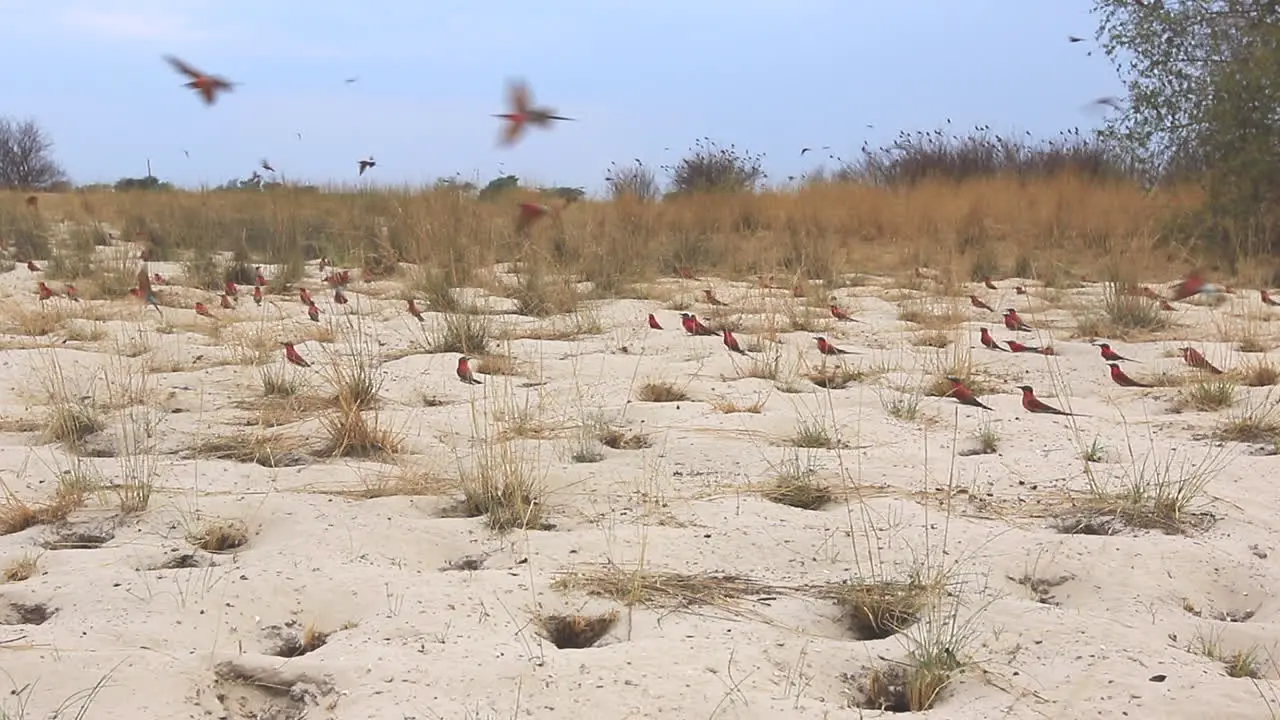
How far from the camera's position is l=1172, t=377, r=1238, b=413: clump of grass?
11.2 feet

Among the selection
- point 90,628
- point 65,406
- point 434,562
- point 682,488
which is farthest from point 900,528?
point 65,406

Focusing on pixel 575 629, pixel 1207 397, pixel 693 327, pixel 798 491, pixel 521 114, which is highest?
pixel 521 114

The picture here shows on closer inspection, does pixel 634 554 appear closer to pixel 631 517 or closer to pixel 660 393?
pixel 631 517

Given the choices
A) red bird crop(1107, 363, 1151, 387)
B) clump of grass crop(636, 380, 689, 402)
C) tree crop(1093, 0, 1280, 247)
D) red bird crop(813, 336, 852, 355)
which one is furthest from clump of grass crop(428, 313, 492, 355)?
tree crop(1093, 0, 1280, 247)

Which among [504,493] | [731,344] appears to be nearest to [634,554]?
[504,493]

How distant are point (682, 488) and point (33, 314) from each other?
3815 mm

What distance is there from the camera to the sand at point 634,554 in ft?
5.65

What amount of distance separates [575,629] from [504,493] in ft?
1.96

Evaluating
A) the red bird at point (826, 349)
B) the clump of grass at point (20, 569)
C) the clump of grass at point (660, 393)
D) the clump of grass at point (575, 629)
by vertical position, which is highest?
the red bird at point (826, 349)

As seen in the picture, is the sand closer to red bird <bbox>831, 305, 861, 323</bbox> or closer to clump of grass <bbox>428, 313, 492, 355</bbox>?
clump of grass <bbox>428, 313, 492, 355</bbox>

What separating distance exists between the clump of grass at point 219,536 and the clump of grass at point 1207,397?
295cm

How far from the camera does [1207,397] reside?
3.45 m

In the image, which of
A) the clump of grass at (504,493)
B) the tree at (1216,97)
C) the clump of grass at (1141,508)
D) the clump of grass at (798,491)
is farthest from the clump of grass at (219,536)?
the tree at (1216,97)

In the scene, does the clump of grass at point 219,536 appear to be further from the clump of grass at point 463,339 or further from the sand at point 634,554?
the clump of grass at point 463,339
